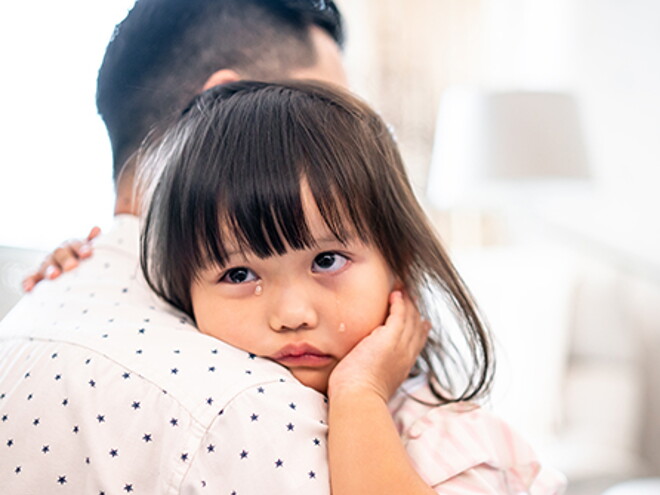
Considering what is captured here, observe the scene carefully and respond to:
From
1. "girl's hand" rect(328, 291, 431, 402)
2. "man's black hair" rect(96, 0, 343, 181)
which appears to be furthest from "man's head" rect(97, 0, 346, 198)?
"girl's hand" rect(328, 291, 431, 402)

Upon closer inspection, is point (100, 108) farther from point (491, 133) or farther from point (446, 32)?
point (446, 32)

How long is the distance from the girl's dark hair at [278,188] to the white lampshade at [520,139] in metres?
1.90

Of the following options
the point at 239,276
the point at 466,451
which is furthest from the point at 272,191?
the point at 466,451

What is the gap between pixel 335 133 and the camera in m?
0.81

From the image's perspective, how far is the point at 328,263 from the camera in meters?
0.80

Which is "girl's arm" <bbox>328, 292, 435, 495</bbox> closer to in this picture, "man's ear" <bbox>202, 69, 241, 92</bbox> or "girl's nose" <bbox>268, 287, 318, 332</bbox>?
"girl's nose" <bbox>268, 287, 318, 332</bbox>

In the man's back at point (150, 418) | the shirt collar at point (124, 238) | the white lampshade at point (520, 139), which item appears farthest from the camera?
the white lampshade at point (520, 139)

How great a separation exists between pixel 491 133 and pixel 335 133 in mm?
2047

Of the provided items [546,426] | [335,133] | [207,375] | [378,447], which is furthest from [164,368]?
[546,426]

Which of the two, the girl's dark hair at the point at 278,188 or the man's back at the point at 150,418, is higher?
the girl's dark hair at the point at 278,188

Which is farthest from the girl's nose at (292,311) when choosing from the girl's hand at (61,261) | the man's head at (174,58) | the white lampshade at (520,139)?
the white lampshade at (520,139)

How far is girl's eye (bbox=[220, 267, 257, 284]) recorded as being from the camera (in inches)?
31.4

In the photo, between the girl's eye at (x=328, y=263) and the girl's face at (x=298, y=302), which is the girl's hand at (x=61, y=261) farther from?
the girl's eye at (x=328, y=263)

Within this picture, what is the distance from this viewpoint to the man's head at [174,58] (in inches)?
43.1
